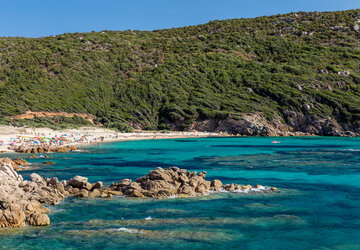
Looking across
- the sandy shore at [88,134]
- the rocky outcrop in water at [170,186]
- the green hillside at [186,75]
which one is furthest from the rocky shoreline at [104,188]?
the green hillside at [186,75]

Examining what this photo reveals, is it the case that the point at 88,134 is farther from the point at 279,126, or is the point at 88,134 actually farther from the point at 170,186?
the point at 170,186

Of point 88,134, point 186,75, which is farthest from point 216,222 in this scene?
point 186,75

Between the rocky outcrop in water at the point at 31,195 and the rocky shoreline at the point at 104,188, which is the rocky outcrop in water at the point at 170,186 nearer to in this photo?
the rocky shoreline at the point at 104,188

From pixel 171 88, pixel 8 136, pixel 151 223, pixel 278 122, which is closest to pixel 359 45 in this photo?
pixel 278 122

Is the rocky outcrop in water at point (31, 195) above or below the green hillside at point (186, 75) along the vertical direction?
below

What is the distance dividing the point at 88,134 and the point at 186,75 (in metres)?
49.5

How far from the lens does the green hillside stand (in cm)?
9519

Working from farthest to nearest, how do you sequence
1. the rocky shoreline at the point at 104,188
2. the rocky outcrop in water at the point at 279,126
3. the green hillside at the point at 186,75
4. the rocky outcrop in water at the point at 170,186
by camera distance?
the green hillside at the point at 186,75
the rocky outcrop in water at the point at 279,126
the rocky outcrop in water at the point at 170,186
the rocky shoreline at the point at 104,188

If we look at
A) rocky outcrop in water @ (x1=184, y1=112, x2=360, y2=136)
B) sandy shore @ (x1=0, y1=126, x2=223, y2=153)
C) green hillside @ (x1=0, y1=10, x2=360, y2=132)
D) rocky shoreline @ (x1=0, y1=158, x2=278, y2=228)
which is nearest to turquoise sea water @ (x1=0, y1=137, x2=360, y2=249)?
rocky shoreline @ (x1=0, y1=158, x2=278, y2=228)

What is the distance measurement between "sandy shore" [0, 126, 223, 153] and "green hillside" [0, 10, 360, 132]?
25.5 feet

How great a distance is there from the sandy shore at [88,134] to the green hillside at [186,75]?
306 inches

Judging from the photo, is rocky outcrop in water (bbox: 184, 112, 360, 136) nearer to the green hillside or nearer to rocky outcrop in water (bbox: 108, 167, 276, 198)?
the green hillside

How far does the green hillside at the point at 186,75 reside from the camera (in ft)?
312

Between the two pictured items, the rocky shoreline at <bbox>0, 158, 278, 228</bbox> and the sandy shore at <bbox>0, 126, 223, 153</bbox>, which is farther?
the sandy shore at <bbox>0, 126, 223, 153</bbox>
